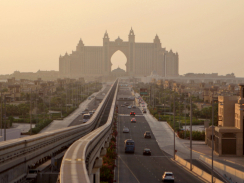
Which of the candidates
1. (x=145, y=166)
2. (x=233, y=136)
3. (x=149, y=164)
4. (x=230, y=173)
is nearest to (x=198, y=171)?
(x=230, y=173)

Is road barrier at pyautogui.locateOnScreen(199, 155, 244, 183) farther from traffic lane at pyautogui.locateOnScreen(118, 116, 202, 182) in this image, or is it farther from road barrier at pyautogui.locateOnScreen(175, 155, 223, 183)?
traffic lane at pyautogui.locateOnScreen(118, 116, 202, 182)

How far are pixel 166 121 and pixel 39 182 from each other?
42.6m

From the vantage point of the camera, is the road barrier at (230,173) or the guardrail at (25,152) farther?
the road barrier at (230,173)

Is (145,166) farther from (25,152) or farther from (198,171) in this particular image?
(25,152)

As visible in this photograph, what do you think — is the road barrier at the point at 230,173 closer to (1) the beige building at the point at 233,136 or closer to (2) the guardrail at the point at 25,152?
(1) the beige building at the point at 233,136

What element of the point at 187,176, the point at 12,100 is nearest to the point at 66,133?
the point at 187,176

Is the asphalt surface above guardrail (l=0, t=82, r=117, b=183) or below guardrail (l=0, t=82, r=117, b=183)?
below

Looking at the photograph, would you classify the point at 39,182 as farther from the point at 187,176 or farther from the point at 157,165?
the point at 157,165

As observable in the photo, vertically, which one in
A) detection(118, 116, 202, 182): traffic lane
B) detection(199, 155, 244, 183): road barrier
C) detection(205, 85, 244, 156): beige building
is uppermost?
detection(205, 85, 244, 156): beige building

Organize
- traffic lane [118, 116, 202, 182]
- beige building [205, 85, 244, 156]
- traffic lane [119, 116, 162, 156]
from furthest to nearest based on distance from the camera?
traffic lane [119, 116, 162, 156] → beige building [205, 85, 244, 156] → traffic lane [118, 116, 202, 182]

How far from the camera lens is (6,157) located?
13.4m

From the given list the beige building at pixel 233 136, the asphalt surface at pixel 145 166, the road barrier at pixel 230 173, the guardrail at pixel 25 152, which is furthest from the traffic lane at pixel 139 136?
the guardrail at pixel 25 152

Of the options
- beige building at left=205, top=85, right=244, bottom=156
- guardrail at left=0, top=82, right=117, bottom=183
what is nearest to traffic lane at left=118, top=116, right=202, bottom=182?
beige building at left=205, top=85, right=244, bottom=156

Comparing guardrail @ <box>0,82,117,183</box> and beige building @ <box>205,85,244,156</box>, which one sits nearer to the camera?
guardrail @ <box>0,82,117,183</box>
